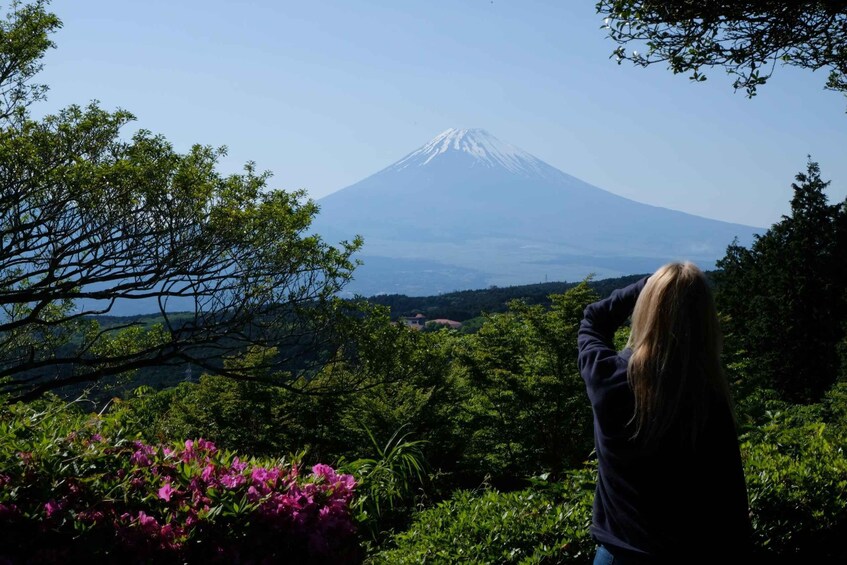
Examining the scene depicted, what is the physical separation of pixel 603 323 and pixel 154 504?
76.2 inches

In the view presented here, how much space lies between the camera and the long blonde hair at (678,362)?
196cm

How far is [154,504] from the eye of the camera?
2895mm

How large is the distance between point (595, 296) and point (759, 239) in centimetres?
1742

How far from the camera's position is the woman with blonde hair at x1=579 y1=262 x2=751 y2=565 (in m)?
1.97

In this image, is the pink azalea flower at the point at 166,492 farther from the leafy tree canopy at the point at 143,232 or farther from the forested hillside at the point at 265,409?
the leafy tree canopy at the point at 143,232

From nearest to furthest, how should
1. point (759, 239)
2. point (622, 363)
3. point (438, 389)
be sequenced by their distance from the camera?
1. point (622, 363)
2. point (438, 389)
3. point (759, 239)

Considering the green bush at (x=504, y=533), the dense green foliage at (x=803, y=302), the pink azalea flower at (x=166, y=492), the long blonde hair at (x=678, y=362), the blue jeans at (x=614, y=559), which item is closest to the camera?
the long blonde hair at (x=678, y=362)

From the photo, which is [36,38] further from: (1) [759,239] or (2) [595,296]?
(1) [759,239]

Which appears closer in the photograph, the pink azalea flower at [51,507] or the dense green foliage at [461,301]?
the pink azalea flower at [51,507]

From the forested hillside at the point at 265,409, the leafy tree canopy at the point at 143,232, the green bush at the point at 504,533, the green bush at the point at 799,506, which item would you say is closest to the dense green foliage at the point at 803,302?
the forested hillside at the point at 265,409

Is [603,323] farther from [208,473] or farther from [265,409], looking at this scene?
[265,409]

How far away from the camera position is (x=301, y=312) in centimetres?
1028

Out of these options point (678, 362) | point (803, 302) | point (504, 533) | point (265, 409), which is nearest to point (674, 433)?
point (678, 362)

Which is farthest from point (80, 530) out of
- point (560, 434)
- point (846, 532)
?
point (560, 434)
